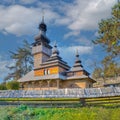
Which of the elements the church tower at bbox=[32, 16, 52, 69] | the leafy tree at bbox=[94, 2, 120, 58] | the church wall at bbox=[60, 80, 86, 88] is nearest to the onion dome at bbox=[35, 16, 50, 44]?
the church tower at bbox=[32, 16, 52, 69]

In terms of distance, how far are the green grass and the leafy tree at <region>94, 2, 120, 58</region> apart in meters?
11.5

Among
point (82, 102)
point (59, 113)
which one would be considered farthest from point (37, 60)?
point (59, 113)

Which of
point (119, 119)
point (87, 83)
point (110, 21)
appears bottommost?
point (119, 119)

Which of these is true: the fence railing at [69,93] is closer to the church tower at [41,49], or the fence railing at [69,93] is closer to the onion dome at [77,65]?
the onion dome at [77,65]

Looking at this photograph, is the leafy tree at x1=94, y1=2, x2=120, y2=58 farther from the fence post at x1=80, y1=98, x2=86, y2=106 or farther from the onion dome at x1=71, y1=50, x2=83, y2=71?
the onion dome at x1=71, y1=50, x2=83, y2=71

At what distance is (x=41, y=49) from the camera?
149 feet

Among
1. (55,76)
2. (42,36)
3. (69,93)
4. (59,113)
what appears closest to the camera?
(59,113)

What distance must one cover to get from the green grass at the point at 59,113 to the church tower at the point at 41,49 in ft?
109

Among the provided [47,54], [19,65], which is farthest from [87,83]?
[19,65]

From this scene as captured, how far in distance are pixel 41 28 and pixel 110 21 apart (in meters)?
30.2

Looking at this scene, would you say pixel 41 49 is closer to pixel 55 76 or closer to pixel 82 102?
pixel 55 76

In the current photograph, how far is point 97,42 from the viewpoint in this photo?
22.3 meters

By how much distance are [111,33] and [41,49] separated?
2587cm

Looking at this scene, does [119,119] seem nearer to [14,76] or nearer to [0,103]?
[0,103]
